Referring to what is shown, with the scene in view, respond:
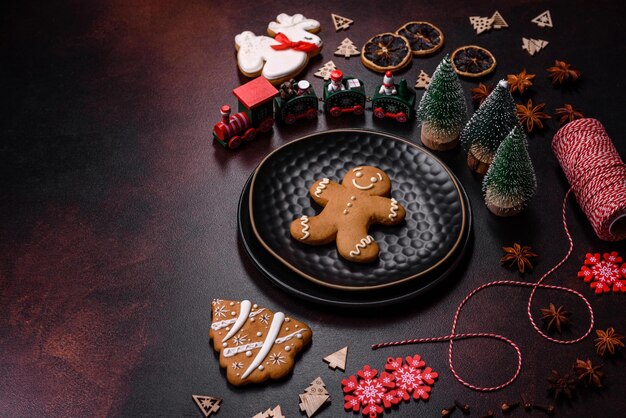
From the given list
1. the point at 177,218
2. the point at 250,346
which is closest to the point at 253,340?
the point at 250,346

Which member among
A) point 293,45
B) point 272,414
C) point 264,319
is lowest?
point 272,414

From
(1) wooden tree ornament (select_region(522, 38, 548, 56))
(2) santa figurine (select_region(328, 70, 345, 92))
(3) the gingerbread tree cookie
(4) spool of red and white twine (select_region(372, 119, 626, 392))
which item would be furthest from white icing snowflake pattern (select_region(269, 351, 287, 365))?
(1) wooden tree ornament (select_region(522, 38, 548, 56))

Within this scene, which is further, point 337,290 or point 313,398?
point 337,290

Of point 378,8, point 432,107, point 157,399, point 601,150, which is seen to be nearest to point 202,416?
point 157,399

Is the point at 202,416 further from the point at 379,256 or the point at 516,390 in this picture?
the point at 516,390

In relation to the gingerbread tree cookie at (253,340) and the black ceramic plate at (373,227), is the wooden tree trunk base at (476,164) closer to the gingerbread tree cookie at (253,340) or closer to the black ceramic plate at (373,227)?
the black ceramic plate at (373,227)

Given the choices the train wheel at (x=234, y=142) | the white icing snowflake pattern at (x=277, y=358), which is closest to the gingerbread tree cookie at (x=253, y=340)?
the white icing snowflake pattern at (x=277, y=358)

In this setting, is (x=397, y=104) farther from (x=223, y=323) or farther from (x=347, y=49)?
(x=223, y=323)
